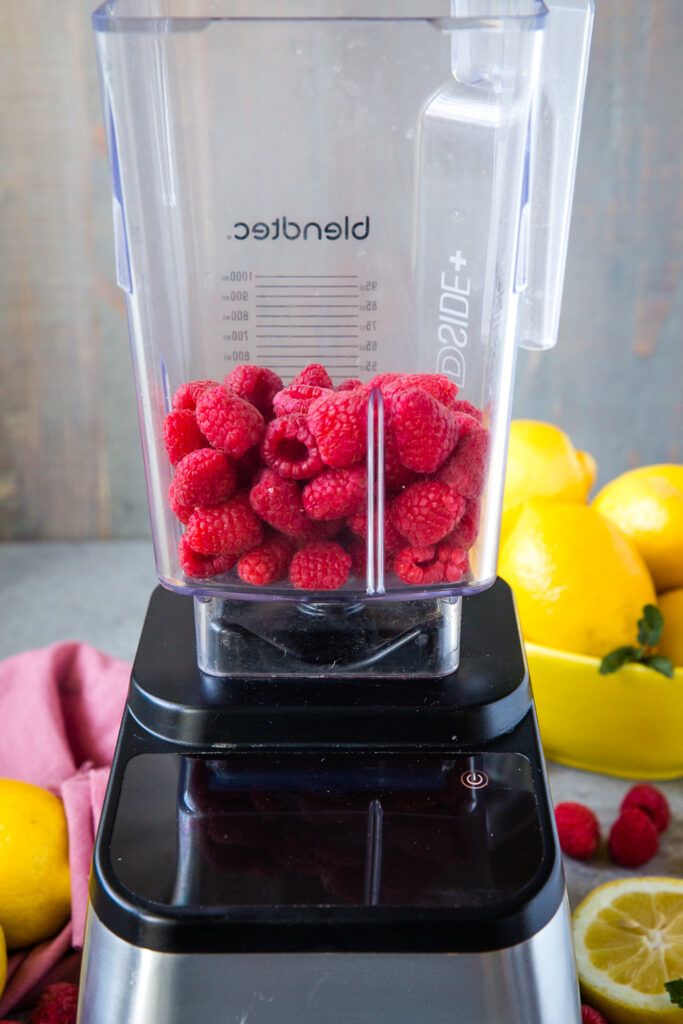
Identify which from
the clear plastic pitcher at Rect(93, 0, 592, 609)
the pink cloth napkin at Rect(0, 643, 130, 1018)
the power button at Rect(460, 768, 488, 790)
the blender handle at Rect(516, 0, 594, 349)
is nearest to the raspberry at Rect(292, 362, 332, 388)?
the clear plastic pitcher at Rect(93, 0, 592, 609)

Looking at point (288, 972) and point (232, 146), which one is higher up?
point (232, 146)

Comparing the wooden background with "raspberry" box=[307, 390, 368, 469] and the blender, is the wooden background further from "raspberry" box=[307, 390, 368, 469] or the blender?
"raspberry" box=[307, 390, 368, 469]

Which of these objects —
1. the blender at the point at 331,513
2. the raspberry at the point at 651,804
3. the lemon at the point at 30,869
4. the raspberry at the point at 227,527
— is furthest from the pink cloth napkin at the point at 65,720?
the raspberry at the point at 651,804

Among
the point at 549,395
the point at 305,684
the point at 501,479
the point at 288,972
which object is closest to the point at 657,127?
the point at 549,395

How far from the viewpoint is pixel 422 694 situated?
0.56m

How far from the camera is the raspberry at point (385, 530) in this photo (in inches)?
20.5

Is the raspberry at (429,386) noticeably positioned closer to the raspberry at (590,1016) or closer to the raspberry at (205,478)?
the raspberry at (205,478)

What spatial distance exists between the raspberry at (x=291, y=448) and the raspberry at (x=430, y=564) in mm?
64

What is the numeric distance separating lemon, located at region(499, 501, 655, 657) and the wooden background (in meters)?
0.50

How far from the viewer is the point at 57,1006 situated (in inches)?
23.5

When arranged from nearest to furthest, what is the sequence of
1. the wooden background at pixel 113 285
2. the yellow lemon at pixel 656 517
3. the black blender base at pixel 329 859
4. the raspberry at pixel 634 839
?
1. the black blender base at pixel 329 859
2. the raspberry at pixel 634 839
3. the yellow lemon at pixel 656 517
4. the wooden background at pixel 113 285

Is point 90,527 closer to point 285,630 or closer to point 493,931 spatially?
point 285,630

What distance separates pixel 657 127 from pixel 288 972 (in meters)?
0.97

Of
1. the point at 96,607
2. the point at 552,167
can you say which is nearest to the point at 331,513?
the point at 552,167
